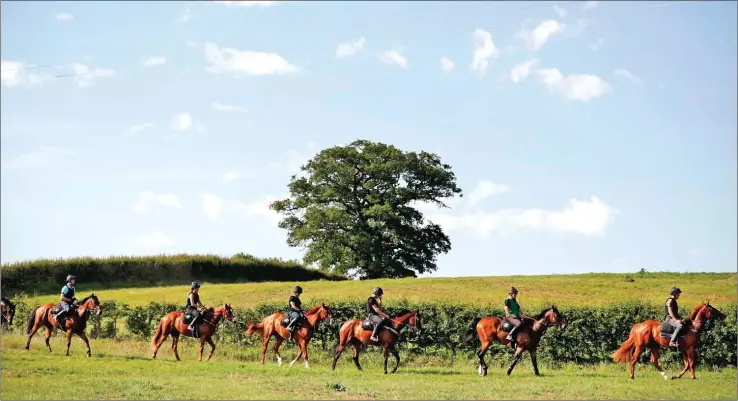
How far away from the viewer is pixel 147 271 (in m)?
59.3

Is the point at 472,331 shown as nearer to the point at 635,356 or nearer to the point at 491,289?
the point at 635,356

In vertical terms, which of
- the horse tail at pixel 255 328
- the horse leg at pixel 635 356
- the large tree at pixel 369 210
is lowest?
the horse leg at pixel 635 356

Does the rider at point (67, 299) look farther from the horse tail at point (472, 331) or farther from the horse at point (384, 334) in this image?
the horse tail at point (472, 331)

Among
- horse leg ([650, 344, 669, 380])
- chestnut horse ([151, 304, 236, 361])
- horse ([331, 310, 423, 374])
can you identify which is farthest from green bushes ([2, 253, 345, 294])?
horse leg ([650, 344, 669, 380])

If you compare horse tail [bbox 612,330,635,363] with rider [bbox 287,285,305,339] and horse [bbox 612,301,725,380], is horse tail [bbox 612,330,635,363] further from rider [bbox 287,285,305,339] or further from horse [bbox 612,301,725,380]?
rider [bbox 287,285,305,339]

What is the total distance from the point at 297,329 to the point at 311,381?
4786 mm

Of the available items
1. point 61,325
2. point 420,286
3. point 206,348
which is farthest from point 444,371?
point 420,286

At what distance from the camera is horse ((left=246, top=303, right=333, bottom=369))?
23.9 m

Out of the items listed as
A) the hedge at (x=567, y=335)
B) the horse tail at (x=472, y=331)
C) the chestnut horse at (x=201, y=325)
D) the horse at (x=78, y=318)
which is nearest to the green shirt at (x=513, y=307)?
the horse tail at (x=472, y=331)

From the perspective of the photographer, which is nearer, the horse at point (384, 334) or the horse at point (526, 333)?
the horse at point (526, 333)

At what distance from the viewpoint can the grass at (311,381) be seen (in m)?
17.2

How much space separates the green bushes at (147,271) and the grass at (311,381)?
31361 mm

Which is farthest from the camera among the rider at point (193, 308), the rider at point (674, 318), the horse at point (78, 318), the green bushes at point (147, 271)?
the green bushes at point (147, 271)

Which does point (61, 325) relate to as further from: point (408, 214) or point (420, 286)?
point (408, 214)
